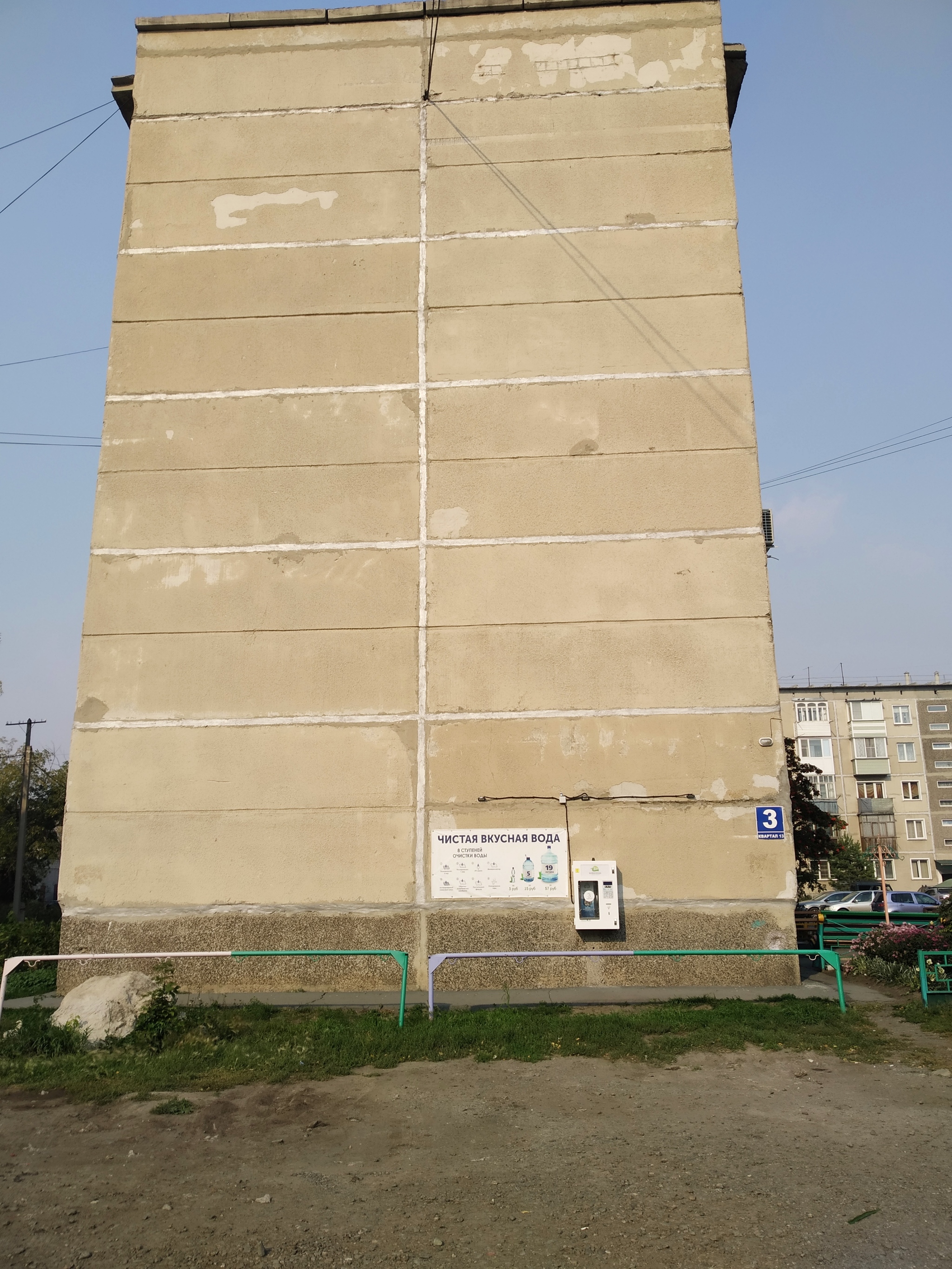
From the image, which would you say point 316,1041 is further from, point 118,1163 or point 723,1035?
point 723,1035

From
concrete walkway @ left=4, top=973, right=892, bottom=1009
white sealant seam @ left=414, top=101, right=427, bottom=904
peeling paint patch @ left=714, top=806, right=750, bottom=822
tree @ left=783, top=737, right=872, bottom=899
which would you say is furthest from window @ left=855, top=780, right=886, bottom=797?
white sealant seam @ left=414, top=101, right=427, bottom=904

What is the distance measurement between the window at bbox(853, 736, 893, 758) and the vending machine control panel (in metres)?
60.2

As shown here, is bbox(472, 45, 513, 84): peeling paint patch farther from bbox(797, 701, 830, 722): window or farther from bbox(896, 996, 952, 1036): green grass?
bbox(797, 701, 830, 722): window

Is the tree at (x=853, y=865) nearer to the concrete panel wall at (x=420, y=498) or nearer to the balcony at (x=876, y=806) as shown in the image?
the balcony at (x=876, y=806)

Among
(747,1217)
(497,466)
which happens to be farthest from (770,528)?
(747,1217)

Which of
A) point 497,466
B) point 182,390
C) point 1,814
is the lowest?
point 1,814

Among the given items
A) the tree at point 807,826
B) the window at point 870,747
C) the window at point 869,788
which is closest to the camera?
the tree at point 807,826

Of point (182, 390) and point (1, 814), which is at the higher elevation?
point (182, 390)

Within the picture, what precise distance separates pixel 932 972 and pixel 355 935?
7674 mm

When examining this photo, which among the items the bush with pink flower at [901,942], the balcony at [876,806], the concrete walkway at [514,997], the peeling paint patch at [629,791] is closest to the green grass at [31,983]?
the concrete walkway at [514,997]

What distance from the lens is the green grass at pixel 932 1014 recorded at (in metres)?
9.99

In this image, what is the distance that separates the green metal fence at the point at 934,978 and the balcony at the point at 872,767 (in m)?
58.9

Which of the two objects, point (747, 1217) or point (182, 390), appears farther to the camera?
point (182, 390)

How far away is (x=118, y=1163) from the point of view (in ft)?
20.2
